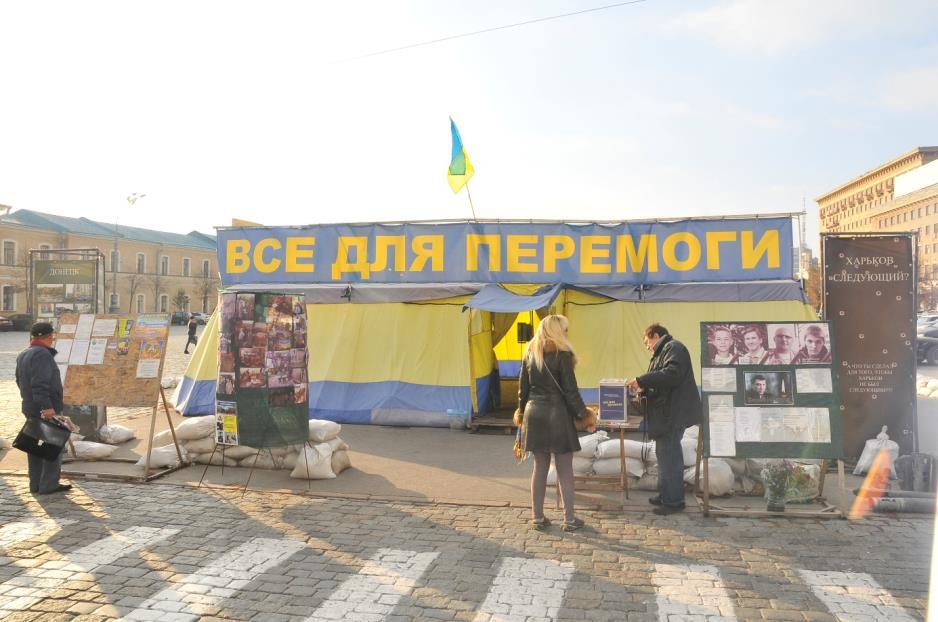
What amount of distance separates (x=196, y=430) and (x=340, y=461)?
1857 mm

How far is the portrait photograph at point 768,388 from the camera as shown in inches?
256

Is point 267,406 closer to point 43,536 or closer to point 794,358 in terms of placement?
point 43,536

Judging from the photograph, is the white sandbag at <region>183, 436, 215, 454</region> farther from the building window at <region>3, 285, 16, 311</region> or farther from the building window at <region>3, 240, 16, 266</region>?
the building window at <region>3, 240, 16, 266</region>

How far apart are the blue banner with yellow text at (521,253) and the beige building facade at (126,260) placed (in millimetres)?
42270

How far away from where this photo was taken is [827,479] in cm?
784

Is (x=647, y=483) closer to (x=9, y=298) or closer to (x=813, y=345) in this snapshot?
(x=813, y=345)

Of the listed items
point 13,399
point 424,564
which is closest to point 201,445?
point 424,564

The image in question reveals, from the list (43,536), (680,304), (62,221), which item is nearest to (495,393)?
(680,304)

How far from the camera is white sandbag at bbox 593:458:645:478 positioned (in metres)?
7.35

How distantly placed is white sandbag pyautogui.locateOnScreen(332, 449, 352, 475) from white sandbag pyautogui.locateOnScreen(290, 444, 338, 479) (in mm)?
152

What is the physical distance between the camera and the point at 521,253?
11.8m

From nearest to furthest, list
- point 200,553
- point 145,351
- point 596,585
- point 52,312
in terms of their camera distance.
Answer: point 596,585, point 200,553, point 145,351, point 52,312

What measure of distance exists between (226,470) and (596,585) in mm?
5109

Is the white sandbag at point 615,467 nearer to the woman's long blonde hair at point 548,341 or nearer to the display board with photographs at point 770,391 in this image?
the display board with photographs at point 770,391
